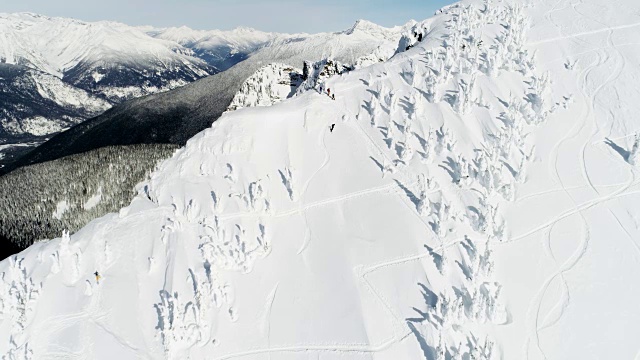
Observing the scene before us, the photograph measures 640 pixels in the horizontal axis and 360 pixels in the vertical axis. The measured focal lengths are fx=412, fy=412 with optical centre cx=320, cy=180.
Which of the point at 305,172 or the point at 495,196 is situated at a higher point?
the point at 305,172

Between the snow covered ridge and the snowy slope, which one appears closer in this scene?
the snowy slope

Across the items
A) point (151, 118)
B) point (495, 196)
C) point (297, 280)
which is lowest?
point (297, 280)

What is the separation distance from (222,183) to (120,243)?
937 cm

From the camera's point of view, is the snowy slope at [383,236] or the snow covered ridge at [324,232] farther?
the snow covered ridge at [324,232]

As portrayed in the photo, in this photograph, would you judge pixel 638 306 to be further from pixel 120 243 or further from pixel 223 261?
pixel 120 243

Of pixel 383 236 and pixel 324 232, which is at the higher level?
pixel 324 232

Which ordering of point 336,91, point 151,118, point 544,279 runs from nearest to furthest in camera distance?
point 544,279 < point 336,91 < point 151,118

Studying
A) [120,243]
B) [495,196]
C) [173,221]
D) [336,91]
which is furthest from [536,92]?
[120,243]

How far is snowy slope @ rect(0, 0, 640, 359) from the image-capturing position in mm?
25406

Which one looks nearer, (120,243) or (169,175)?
(120,243)

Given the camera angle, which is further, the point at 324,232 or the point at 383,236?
the point at 324,232

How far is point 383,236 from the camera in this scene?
3066 cm

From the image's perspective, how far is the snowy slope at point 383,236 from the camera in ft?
83.4

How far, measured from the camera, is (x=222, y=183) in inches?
1426
